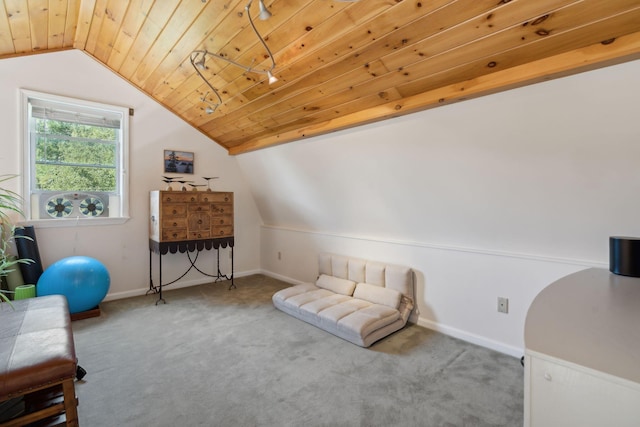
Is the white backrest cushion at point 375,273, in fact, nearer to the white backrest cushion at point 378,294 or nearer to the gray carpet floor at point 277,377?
the white backrest cushion at point 378,294

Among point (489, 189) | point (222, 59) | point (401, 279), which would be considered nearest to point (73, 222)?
point (222, 59)

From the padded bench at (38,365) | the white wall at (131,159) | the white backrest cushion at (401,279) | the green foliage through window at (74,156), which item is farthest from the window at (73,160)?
the white backrest cushion at (401,279)

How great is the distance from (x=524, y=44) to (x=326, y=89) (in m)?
1.40

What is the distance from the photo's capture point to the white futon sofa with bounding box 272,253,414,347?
276 centimetres

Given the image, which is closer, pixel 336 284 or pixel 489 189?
pixel 489 189

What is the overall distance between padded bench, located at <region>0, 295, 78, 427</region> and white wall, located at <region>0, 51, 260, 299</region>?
1.80 meters

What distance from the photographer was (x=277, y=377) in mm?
2203

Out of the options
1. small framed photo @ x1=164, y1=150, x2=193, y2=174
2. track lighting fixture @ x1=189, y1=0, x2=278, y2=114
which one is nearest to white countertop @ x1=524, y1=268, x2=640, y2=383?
track lighting fixture @ x1=189, y1=0, x2=278, y2=114

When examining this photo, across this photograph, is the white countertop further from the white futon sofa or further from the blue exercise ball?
the blue exercise ball

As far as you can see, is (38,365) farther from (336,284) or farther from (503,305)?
(503,305)

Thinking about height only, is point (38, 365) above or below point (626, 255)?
below

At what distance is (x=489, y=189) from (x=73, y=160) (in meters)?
4.49

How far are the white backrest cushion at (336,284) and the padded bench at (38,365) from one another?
98.0 inches

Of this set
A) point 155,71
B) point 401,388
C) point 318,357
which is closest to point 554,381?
point 401,388
